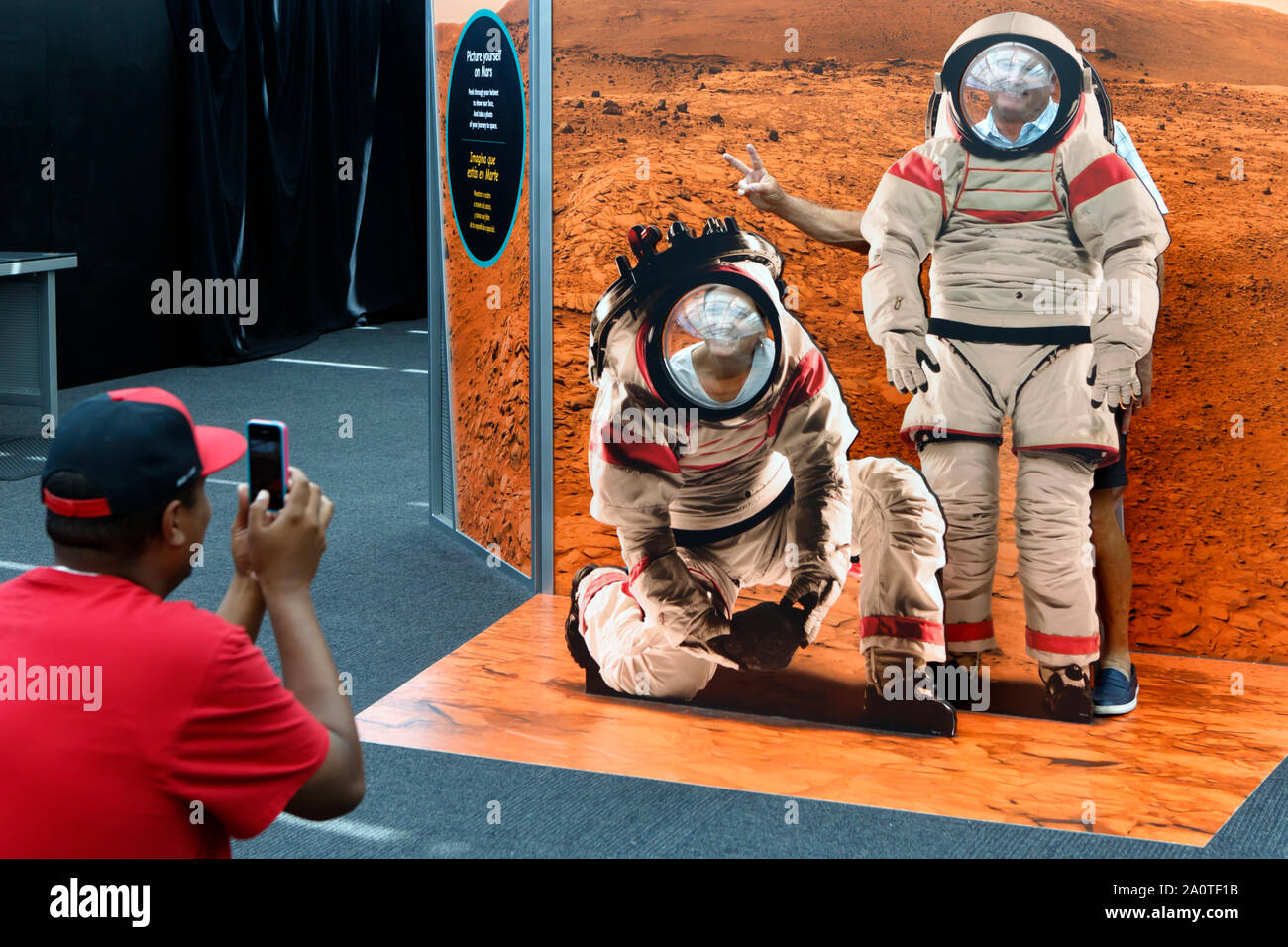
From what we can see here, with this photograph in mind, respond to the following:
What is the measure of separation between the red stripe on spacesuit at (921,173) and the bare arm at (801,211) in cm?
17

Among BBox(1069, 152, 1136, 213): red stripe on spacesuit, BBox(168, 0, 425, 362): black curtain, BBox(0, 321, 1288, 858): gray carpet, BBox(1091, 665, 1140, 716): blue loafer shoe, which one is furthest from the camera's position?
BBox(168, 0, 425, 362): black curtain

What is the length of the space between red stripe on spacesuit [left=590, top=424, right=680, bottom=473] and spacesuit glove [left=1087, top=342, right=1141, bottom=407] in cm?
117

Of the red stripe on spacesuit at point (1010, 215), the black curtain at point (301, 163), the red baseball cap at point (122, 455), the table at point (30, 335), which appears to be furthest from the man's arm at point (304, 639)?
the black curtain at point (301, 163)

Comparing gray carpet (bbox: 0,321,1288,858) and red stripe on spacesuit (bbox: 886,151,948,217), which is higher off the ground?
red stripe on spacesuit (bbox: 886,151,948,217)

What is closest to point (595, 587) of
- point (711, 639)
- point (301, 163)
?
A: point (711, 639)

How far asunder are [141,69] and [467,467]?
4939 millimetres

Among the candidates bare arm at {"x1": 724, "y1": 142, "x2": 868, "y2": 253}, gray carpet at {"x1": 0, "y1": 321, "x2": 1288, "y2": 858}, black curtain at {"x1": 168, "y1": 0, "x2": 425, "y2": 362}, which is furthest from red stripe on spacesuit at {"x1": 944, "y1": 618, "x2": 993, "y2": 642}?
black curtain at {"x1": 168, "y1": 0, "x2": 425, "y2": 362}

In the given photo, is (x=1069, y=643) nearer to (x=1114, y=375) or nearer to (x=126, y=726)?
(x=1114, y=375)

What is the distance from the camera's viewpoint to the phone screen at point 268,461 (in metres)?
1.59

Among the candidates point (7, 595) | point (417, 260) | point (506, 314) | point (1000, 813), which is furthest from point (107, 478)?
point (417, 260)

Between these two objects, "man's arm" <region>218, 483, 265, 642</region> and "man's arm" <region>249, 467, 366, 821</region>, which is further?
"man's arm" <region>218, 483, 265, 642</region>

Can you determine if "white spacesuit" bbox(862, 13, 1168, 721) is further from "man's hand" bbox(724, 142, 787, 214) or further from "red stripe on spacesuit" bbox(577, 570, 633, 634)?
"red stripe on spacesuit" bbox(577, 570, 633, 634)

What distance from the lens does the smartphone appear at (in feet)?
5.22

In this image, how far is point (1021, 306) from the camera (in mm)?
3539
